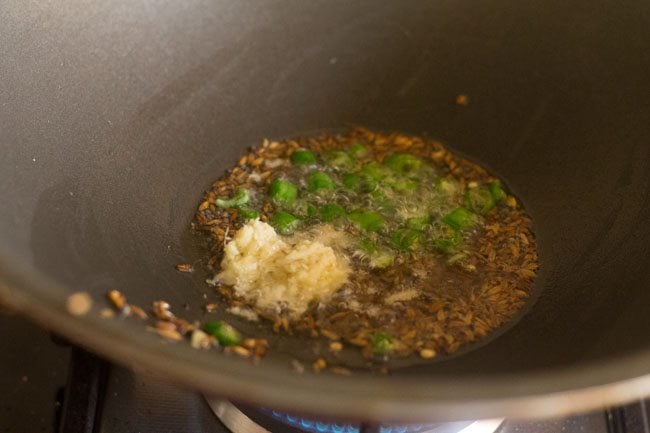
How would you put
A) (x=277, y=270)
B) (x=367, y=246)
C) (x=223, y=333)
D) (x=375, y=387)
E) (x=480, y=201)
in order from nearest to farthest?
1. (x=375, y=387)
2. (x=223, y=333)
3. (x=277, y=270)
4. (x=367, y=246)
5. (x=480, y=201)

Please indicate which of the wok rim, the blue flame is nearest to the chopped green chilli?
the blue flame

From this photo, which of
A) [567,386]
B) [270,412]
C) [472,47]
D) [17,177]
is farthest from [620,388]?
[472,47]

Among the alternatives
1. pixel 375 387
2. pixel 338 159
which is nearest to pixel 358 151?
pixel 338 159

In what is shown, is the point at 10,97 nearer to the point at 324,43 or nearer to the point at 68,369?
the point at 68,369

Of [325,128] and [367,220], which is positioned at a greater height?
[325,128]

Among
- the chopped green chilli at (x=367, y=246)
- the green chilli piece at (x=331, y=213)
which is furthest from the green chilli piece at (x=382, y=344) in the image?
the green chilli piece at (x=331, y=213)

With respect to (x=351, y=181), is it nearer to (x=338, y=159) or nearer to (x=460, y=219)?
(x=338, y=159)
